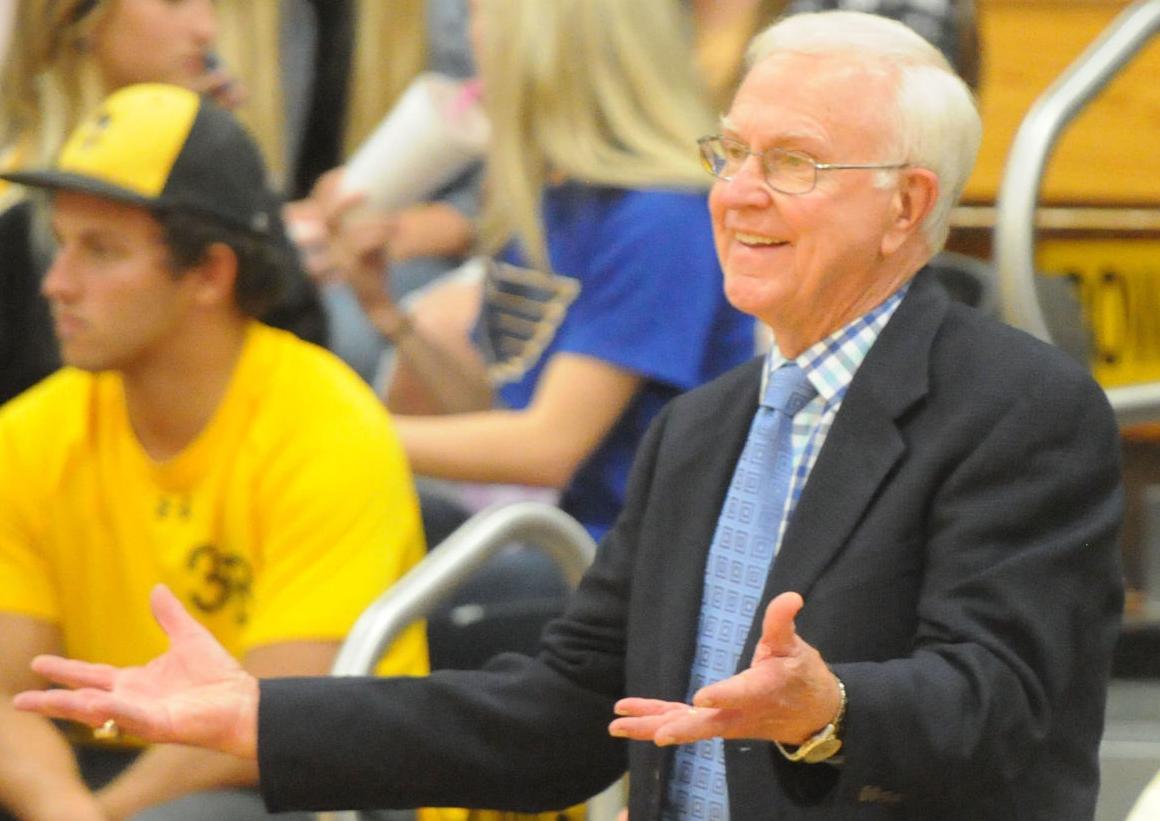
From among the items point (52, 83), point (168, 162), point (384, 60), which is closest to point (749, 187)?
point (168, 162)

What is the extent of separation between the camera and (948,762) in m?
1.75

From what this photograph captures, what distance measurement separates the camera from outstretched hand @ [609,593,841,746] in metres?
1.63

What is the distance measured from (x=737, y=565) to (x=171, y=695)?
54 cm

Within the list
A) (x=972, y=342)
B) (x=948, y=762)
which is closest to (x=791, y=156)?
(x=972, y=342)

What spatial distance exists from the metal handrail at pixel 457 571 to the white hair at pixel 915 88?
0.88 metres

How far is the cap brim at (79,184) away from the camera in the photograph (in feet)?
9.50

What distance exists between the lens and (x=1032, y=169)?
10.4ft

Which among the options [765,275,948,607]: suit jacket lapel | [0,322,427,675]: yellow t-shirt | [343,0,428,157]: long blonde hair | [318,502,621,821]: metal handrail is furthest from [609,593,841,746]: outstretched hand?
[343,0,428,157]: long blonde hair

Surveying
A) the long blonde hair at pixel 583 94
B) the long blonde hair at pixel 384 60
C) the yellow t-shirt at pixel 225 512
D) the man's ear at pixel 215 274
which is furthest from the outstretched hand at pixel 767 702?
the long blonde hair at pixel 384 60

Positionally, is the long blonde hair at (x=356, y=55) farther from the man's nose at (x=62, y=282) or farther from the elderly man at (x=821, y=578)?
the elderly man at (x=821, y=578)

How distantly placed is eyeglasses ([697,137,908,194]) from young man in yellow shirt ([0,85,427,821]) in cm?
99

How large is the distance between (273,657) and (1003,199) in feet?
4.18

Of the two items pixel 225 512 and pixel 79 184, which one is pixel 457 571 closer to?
pixel 225 512

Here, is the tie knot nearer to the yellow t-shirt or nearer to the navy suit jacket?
the navy suit jacket
